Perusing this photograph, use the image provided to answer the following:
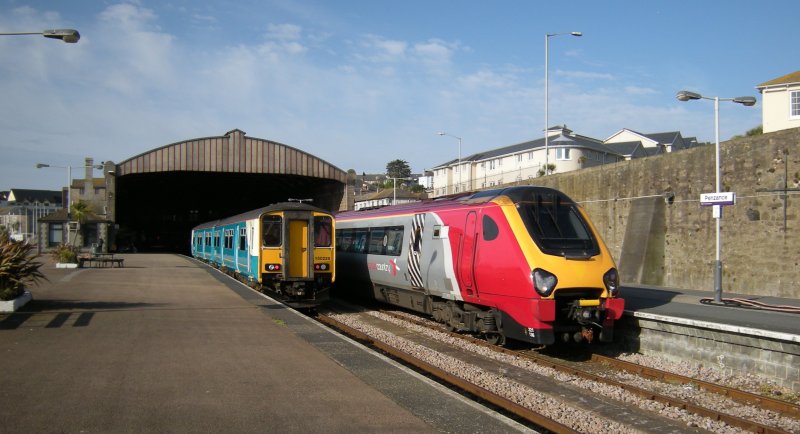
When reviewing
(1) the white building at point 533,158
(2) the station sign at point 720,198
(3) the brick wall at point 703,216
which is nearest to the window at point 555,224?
(2) the station sign at point 720,198

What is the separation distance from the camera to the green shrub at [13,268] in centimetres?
1225

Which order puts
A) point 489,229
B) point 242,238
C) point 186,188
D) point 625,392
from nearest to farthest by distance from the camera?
1. point 625,392
2. point 489,229
3. point 242,238
4. point 186,188

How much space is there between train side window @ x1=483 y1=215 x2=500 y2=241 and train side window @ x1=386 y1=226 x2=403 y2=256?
4206 millimetres

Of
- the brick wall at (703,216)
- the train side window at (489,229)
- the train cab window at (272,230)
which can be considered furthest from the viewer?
the train cab window at (272,230)

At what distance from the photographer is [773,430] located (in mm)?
6570

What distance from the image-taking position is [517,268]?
9.85 meters

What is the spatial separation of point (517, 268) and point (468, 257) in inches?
64.1

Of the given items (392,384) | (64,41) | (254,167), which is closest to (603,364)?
(392,384)

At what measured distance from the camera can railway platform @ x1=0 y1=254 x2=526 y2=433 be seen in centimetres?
596

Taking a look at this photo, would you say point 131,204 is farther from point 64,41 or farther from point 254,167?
point 64,41

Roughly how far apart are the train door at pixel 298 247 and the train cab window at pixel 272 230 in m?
0.32

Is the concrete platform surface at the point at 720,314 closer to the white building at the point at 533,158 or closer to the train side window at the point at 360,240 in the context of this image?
the train side window at the point at 360,240

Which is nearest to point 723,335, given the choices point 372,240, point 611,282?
point 611,282

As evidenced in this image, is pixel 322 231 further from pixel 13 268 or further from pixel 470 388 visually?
pixel 470 388
